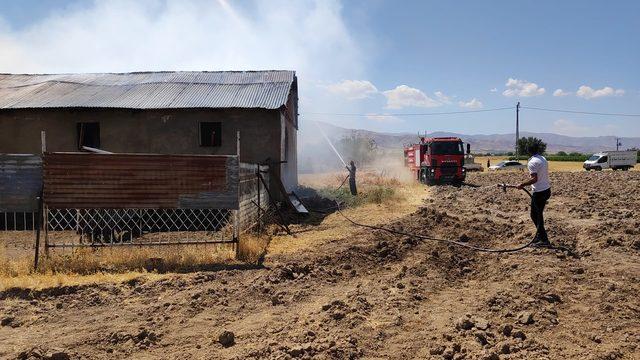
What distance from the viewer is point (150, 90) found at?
17.1m

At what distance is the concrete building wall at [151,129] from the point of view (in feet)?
50.4

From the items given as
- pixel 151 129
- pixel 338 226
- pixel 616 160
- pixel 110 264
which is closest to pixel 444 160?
pixel 338 226

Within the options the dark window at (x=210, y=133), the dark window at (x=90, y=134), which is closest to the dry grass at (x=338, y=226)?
the dark window at (x=210, y=133)

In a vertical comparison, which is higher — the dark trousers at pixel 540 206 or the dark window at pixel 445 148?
the dark window at pixel 445 148

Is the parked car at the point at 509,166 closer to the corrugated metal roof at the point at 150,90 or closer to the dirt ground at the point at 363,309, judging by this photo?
the corrugated metal roof at the point at 150,90

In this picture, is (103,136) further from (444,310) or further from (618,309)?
(618,309)

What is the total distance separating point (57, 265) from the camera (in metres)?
7.19

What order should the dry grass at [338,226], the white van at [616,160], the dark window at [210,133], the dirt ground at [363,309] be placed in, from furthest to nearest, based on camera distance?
the white van at [616,160], the dark window at [210,133], the dry grass at [338,226], the dirt ground at [363,309]

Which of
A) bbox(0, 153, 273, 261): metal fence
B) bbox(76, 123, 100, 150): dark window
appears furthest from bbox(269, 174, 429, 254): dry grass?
bbox(76, 123, 100, 150): dark window

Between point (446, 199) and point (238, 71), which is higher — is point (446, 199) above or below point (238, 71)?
below

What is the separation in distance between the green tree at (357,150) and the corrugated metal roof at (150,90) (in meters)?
39.0

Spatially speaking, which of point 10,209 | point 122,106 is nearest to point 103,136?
point 122,106

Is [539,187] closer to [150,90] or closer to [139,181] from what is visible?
[139,181]

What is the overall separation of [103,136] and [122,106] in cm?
136
